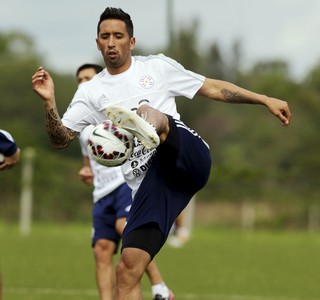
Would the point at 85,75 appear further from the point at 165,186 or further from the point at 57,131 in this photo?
the point at 165,186

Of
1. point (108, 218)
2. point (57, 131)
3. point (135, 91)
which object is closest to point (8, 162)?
point (57, 131)

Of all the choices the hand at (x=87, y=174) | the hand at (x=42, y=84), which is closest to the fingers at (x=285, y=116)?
the hand at (x=42, y=84)

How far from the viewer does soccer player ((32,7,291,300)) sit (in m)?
6.92

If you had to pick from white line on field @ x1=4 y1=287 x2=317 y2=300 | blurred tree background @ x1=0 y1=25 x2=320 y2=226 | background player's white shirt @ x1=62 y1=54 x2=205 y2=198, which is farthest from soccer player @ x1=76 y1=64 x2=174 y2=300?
blurred tree background @ x1=0 y1=25 x2=320 y2=226

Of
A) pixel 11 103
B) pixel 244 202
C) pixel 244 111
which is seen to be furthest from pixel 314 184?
pixel 244 111

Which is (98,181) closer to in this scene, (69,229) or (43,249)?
(43,249)

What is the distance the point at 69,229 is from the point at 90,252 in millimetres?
11162

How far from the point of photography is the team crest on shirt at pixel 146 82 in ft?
24.2

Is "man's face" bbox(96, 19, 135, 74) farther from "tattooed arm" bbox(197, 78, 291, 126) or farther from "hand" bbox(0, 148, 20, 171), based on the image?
"hand" bbox(0, 148, 20, 171)

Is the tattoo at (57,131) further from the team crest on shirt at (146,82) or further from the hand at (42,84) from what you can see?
the team crest on shirt at (146,82)

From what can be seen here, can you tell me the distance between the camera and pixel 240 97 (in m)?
7.51

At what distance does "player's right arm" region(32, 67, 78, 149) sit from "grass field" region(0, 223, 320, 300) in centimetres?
394

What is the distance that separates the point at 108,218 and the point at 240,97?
293 cm

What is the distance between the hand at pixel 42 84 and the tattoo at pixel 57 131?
5.5 inches
